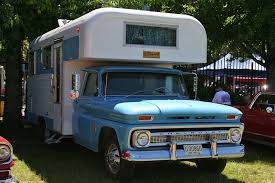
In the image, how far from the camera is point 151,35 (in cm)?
905

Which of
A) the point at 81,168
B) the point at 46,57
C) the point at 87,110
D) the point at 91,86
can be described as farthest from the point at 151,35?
the point at 46,57

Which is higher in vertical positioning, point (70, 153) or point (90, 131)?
point (90, 131)

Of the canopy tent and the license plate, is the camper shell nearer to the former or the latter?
the license plate

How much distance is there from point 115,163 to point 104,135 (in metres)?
0.58

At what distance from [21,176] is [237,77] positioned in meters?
13.7

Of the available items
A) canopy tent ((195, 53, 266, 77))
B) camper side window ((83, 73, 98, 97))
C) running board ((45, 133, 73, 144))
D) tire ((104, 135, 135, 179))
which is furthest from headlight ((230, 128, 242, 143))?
canopy tent ((195, 53, 266, 77))

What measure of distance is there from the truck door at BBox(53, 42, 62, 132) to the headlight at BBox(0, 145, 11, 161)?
165 inches

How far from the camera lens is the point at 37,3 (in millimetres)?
12328

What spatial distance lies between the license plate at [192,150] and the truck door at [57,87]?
339 centimetres

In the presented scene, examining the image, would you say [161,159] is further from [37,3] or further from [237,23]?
[237,23]

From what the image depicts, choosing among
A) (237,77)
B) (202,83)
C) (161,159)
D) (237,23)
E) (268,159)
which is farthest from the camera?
(237,77)

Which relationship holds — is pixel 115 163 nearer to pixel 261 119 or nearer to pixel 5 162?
pixel 5 162

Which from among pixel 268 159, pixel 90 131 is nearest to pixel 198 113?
pixel 90 131

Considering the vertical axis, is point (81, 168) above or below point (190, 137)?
below
